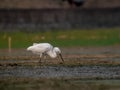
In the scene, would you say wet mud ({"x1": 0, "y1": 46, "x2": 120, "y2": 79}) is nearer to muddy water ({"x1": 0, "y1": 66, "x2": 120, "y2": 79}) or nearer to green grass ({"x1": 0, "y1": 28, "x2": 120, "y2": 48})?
muddy water ({"x1": 0, "y1": 66, "x2": 120, "y2": 79})

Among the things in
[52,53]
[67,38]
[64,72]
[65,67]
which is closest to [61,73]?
[64,72]

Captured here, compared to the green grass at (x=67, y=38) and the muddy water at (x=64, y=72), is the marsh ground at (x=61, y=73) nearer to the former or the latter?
the muddy water at (x=64, y=72)

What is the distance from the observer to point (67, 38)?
45.4m

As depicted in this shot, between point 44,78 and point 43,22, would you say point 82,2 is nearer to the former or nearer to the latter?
point 43,22

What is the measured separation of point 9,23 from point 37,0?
10.3 meters

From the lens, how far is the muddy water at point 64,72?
24.4 metres

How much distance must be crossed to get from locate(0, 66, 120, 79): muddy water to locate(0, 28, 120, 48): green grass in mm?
14250

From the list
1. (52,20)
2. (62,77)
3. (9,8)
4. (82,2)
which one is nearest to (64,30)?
(52,20)

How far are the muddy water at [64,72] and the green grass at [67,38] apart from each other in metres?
14.2

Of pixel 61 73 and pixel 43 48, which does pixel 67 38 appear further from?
pixel 61 73

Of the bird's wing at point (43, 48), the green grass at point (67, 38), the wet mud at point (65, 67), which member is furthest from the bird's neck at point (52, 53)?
the green grass at point (67, 38)

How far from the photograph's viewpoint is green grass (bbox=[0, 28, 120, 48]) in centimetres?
4256

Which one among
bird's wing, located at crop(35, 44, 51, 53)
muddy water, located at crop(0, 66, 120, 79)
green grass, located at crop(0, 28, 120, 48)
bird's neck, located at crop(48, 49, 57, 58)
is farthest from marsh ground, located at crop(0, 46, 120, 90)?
green grass, located at crop(0, 28, 120, 48)

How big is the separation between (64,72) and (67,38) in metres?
20.1
